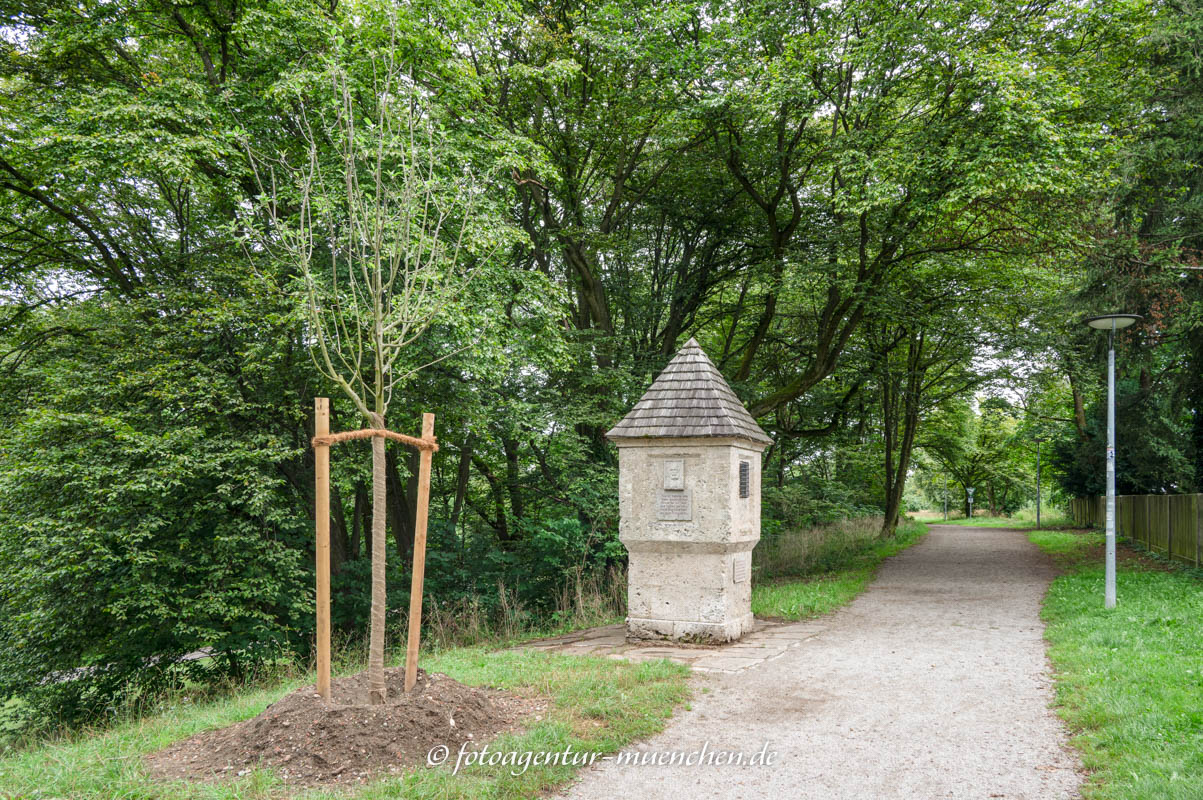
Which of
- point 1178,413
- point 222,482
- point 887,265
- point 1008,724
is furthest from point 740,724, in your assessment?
point 1178,413

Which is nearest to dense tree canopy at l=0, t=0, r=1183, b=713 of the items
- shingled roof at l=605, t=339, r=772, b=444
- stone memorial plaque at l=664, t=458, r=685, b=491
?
shingled roof at l=605, t=339, r=772, b=444

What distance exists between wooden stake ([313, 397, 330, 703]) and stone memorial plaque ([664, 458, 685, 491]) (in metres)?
4.77

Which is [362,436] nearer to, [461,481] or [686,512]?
[686,512]

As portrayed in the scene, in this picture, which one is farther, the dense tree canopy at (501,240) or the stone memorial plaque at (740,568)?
the dense tree canopy at (501,240)

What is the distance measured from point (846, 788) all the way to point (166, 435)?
9.12 metres

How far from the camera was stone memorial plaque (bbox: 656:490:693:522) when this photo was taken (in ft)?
29.2

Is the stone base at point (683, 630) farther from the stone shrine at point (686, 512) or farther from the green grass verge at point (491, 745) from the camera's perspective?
the green grass verge at point (491, 745)

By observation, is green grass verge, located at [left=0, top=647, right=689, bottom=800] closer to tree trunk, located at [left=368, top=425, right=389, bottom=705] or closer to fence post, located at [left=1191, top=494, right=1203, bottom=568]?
tree trunk, located at [left=368, top=425, right=389, bottom=705]

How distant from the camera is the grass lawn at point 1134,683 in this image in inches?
177

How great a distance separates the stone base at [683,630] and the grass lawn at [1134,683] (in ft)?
11.3

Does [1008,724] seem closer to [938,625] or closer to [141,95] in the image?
[938,625]

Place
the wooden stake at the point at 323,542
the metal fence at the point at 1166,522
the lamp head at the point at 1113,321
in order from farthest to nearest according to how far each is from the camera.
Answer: the metal fence at the point at 1166,522 → the lamp head at the point at 1113,321 → the wooden stake at the point at 323,542

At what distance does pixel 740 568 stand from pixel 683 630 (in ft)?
3.63

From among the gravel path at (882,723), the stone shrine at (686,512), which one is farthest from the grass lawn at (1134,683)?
the stone shrine at (686,512)
